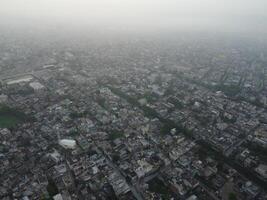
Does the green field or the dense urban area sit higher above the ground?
the dense urban area

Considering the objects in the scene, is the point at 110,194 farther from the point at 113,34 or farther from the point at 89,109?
the point at 113,34

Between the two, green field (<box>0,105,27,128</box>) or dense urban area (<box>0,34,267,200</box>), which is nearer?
dense urban area (<box>0,34,267,200</box>)

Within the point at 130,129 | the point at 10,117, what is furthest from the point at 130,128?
the point at 10,117

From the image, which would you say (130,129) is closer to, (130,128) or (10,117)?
(130,128)

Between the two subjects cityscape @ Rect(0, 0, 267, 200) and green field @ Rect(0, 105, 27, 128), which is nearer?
cityscape @ Rect(0, 0, 267, 200)

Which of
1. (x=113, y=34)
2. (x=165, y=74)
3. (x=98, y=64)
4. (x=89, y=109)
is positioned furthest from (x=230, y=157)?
(x=113, y=34)
